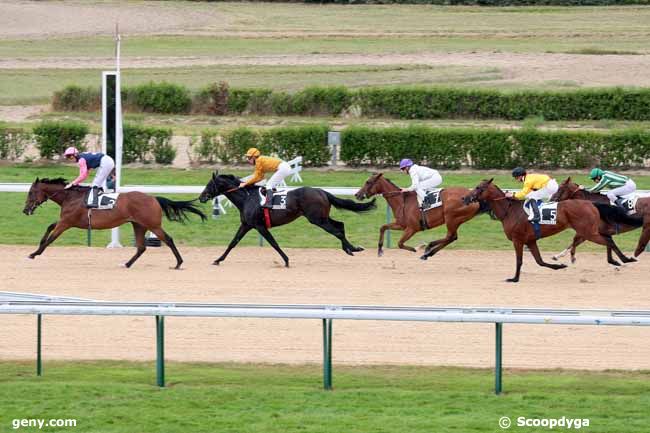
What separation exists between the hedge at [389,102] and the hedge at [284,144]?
5.63m

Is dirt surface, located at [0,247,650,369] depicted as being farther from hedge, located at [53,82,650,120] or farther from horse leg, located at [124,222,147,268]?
hedge, located at [53,82,650,120]

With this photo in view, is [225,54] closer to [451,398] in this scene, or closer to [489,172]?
[489,172]

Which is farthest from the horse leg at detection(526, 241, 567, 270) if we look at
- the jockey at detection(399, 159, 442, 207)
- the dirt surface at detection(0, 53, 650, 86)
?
the dirt surface at detection(0, 53, 650, 86)

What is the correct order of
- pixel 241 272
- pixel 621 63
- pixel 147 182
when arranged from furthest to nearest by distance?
pixel 621 63 < pixel 147 182 < pixel 241 272

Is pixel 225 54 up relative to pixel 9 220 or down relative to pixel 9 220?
up

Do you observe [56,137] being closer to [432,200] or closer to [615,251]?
[432,200]

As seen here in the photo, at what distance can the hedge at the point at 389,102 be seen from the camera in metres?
26.6

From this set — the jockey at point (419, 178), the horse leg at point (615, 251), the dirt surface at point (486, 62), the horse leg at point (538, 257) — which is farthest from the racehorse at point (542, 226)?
the dirt surface at point (486, 62)

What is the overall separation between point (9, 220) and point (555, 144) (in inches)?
336

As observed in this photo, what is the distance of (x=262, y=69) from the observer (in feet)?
114

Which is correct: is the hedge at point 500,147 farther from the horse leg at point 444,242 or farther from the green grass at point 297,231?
the horse leg at point 444,242

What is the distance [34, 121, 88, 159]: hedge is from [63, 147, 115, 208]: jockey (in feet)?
23.6

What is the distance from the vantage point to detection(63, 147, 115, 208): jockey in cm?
1445

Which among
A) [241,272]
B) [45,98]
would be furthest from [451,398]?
[45,98]
